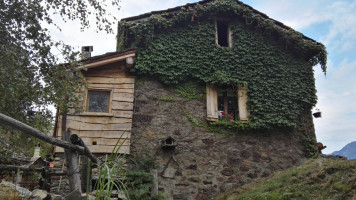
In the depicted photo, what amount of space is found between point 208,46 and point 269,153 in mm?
3677

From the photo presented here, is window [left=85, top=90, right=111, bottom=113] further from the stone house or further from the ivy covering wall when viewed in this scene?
the ivy covering wall

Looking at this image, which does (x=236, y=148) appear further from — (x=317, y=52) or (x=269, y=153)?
(x=317, y=52)

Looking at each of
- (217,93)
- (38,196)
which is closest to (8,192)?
(38,196)

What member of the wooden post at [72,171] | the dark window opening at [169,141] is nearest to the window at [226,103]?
the dark window opening at [169,141]

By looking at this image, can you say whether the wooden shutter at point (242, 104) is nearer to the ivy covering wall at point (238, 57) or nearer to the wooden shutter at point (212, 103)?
the ivy covering wall at point (238, 57)

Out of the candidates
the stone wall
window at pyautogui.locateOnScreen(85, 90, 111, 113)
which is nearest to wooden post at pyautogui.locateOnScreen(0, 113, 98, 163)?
the stone wall

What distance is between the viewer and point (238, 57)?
362 inches

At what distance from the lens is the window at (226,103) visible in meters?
8.48

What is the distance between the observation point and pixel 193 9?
30.2 ft

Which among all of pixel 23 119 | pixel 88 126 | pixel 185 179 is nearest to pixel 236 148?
pixel 185 179

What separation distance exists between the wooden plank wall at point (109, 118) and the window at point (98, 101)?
0.14 meters

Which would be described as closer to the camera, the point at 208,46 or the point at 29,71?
the point at 29,71

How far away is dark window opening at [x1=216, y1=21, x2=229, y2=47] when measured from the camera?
9.97 m

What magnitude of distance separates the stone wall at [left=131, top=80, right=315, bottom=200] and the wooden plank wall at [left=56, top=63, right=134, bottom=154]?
0.76 feet
